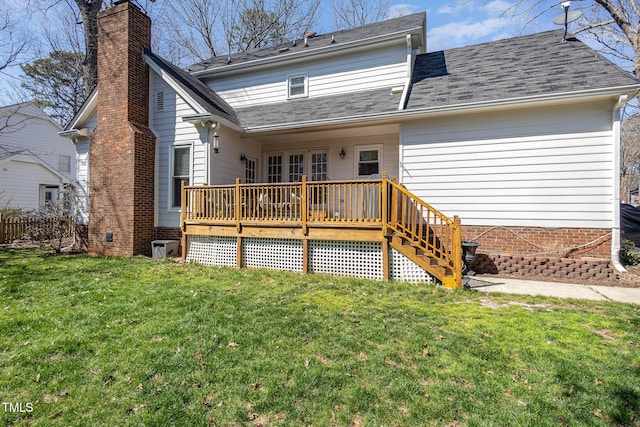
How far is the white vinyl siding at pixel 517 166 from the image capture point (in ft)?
21.6

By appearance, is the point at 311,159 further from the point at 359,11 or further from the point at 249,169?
the point at 359,11

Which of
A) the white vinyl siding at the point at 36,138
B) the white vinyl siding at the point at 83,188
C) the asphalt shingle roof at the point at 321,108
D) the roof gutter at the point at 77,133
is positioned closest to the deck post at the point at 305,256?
the asphalt shingle roof at the point at 321,108

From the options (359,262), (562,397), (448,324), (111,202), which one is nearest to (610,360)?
(562,397)

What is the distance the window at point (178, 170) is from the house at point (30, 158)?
13.7 metres

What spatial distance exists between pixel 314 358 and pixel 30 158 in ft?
75.6

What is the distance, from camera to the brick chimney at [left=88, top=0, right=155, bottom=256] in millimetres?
8641

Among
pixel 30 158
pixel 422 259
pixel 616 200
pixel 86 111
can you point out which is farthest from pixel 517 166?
pixel 30 158

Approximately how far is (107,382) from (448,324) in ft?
Answer: 13.1

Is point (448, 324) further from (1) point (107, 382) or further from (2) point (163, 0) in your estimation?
(2) point (163, 0)

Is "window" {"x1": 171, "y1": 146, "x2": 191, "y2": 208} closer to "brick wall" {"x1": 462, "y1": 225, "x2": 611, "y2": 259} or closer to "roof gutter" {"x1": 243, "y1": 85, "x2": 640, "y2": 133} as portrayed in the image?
"roof gutter" {"x1": 243, "y1": 85, "x2": 640, "y2": 133}

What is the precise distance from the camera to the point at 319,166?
1027cm

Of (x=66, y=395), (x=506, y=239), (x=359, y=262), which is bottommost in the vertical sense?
(x=66, y=395)

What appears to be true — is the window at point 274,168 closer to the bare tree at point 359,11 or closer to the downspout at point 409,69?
the downspout at point 409,69

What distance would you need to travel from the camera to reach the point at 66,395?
2902mm
